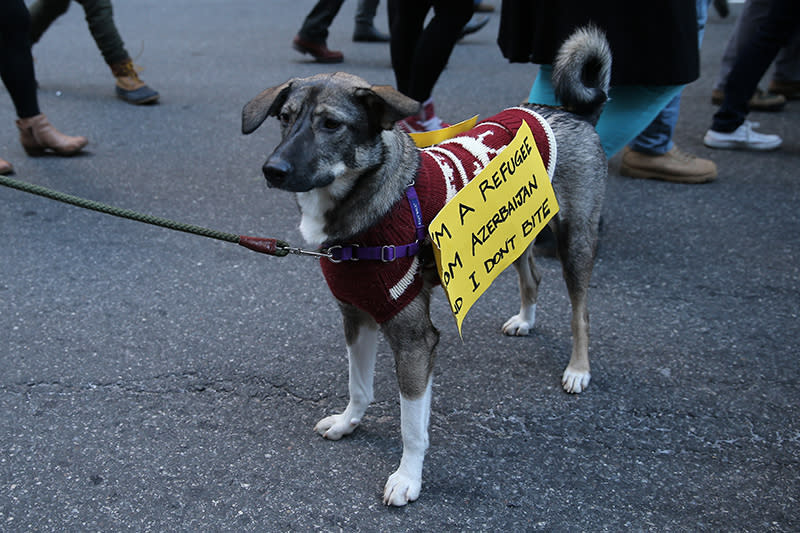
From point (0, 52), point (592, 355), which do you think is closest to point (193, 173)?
point (0, 52)

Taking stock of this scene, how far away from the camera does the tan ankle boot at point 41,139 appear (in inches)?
183

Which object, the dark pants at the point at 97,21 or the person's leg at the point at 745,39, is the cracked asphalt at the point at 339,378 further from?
the dark pants at the point at 97,21

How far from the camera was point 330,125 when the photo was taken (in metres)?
1.86

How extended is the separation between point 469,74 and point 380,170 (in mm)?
5523

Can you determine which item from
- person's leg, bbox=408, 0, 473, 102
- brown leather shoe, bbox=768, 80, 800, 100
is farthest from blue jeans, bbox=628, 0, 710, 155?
brown leather shoe, bbox=768, 80, 800, 100

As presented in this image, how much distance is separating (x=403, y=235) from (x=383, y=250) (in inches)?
3.2

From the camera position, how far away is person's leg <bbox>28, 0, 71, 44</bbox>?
591 cm

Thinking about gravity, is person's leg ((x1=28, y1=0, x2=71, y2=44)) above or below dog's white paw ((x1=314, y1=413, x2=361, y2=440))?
above

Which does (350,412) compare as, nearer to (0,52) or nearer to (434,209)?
(434,209)

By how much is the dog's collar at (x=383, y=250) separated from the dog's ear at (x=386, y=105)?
239 mm

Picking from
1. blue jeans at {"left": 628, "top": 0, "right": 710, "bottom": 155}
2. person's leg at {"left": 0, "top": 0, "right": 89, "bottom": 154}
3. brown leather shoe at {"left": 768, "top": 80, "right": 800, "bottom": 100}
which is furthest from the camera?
brown leather shoe at {"left": 768, "top": 80, "right": 800, "bottom": 100}

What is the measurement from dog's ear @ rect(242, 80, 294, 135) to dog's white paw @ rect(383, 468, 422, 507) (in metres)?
1.17

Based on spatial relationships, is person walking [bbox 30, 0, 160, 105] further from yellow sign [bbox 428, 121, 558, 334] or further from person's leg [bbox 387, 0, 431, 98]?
yellow sign [bbox 428, 121, 558, 334]

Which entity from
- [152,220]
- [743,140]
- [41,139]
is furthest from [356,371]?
[743,140]
